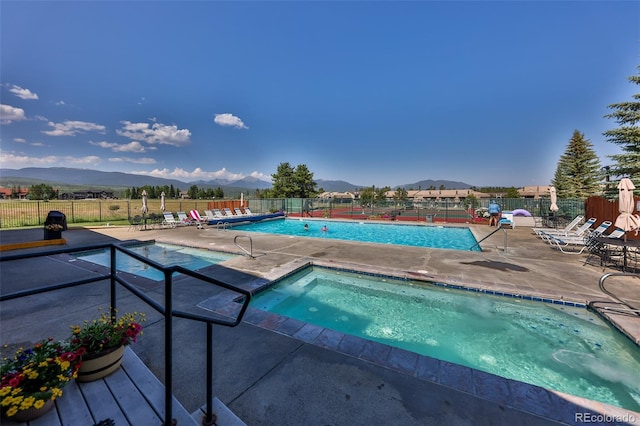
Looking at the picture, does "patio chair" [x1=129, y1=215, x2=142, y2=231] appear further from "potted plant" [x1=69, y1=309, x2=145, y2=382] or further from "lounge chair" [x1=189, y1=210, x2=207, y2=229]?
"potted plant" [x1=69, y1=309, x2=145, y2=382]

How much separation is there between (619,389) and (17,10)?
18411 millimetres

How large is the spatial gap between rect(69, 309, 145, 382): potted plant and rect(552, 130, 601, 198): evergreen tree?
33.8 m

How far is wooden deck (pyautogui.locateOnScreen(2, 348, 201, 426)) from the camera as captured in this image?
140cm

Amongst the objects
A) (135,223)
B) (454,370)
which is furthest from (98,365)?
(135,223)

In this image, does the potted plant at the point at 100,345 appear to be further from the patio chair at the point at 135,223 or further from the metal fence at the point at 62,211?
the metal fence at the point at 62,211

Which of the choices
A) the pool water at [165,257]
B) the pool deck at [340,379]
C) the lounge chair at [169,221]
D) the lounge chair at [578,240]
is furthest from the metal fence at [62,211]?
the lounge chair at [578,240]

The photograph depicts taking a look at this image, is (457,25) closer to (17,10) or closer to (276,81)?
(276,81)

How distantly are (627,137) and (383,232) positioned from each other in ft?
39.2

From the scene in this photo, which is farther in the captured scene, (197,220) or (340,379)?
(197,220)

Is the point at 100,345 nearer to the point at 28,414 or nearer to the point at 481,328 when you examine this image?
the point at 28,414

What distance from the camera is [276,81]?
23.5m

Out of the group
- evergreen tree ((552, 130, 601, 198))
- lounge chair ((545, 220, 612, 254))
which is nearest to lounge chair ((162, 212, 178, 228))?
lounge chair ((545, 220, 612, 254))

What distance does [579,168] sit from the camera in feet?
84.3

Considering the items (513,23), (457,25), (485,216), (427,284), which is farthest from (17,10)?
(485,216)
